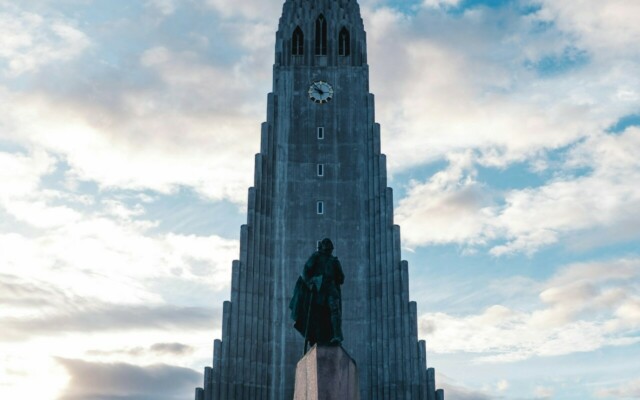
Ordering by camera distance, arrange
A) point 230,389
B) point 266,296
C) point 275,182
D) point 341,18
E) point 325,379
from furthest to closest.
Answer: point 341,18
point 275,182
point 266,296
point 230,389
point 325,379

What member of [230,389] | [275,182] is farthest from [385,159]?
[230,389]

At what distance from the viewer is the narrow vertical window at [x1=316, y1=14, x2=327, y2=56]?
200ft

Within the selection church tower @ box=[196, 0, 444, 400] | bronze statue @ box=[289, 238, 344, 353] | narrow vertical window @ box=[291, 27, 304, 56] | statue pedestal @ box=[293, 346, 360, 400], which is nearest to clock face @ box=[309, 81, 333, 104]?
church tower @ box=[196, 0, 444, 400]

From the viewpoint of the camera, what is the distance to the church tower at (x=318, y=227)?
2003 inches

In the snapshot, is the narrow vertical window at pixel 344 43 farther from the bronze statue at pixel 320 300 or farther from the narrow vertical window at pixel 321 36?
the bronze statue at pixel 320 300

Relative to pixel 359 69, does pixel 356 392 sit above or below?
below

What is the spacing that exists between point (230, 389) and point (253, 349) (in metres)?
3.12

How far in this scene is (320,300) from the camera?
22.2 meters

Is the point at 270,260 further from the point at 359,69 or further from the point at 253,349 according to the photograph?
the point at 359,69

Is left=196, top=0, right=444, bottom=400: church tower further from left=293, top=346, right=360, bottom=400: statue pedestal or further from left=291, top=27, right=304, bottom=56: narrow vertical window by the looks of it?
left=293, top=346, right=360, bottom=400: statue pedestal

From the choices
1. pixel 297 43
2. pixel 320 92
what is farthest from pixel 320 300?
pixel 297 43

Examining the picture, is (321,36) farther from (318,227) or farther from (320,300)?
(320,300)

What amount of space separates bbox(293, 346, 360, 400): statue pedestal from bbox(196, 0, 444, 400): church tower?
29.8 m

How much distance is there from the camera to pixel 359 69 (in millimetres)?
60125
